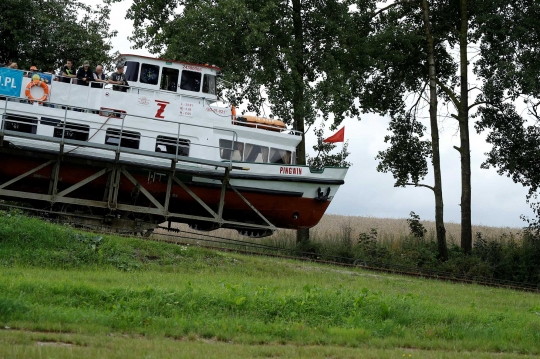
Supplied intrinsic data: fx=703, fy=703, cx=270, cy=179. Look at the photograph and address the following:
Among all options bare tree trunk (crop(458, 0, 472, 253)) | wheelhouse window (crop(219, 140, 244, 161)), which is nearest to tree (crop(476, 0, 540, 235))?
bare tree trunk (crop(458, 0, 472, 253))

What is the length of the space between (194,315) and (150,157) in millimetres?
13162

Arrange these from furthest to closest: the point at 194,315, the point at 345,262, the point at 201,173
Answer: the point at 345,262
the point at 201,173
the point at 194,315

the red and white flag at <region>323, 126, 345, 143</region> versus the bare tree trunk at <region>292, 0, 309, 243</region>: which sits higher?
the bare tree trunk at <region>292, 0, 309, 243</region>

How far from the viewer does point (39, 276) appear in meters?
13.9

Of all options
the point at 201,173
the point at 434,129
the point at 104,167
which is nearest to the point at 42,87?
the point at 104,167

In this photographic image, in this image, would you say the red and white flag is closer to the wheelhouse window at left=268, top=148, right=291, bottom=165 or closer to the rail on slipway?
the wheelhouse window at left=268, top=148, right=291, bottom=165

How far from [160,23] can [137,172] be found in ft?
26.6

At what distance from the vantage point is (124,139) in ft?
78.9

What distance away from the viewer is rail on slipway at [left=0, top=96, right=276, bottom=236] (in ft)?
75.7

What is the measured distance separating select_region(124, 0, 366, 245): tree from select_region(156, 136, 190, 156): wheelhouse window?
3886mm

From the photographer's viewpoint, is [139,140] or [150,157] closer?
[139,140]

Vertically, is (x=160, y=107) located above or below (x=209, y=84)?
below

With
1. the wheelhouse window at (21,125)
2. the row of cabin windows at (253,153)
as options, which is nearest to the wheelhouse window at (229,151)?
the row of cabin windows at (253,153)

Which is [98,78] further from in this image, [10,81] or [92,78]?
[10,81]
